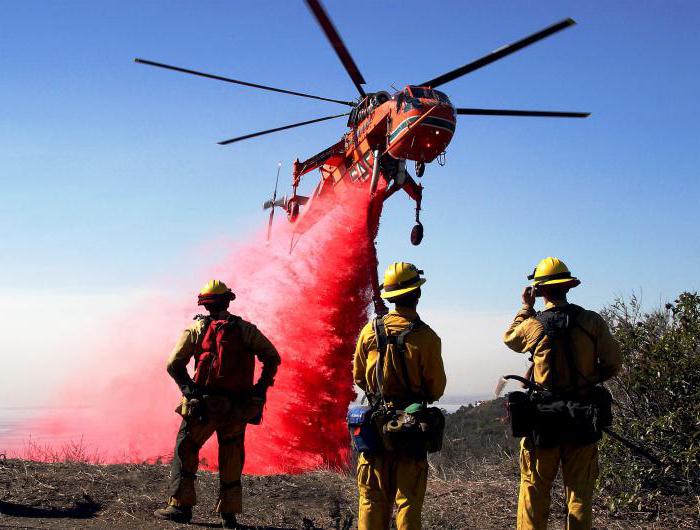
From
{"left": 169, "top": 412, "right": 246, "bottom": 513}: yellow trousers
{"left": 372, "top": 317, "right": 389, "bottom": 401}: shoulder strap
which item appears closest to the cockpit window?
{"left": 169, "top": 412, "right": 246, "bottom": 513}: yellow trousers

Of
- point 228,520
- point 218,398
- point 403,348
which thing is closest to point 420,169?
point 218,398

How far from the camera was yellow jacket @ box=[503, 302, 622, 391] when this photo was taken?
550 centimetres

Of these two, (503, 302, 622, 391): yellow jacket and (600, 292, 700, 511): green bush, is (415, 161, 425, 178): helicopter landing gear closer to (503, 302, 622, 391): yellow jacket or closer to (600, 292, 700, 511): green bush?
(600, 292, 700, 511): green bush

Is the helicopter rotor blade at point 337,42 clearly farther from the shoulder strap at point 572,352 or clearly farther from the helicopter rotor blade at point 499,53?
the shoulder strap at point 572,352

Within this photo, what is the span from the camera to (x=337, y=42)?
1318 centimetres

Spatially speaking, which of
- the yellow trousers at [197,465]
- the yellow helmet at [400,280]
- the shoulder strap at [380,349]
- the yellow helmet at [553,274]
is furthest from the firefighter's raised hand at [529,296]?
the yellow trousers at [197,465]

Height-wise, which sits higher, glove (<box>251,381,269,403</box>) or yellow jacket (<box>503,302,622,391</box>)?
yellow jacket (<box>503,302,622,391</box>)

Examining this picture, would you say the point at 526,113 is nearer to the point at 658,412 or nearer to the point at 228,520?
the point at 658,412

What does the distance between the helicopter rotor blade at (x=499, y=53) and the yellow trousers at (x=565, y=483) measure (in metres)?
8.72

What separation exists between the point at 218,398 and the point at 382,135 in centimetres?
1016

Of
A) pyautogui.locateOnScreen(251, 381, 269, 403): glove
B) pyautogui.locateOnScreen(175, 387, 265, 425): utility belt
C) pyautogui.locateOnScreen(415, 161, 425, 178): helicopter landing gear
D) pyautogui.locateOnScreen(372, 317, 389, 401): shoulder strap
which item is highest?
pyautogui.locateOnScreen(415, 161, 425, 178): helicopter landing gear

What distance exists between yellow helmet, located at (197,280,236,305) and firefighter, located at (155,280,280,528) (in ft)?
0.03

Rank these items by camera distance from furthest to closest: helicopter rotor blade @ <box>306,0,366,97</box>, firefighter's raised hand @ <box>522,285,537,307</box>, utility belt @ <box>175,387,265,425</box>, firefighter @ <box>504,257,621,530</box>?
helicopter rotor blade @ <box>306,0,366,97</box>, utility belt @ <box>175,387,265,425</box>, firefighter's raised hand @ <box>522,285,537,307</box>, firefighter @ <box>504,257,621,530</box>

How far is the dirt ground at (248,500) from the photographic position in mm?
7234
